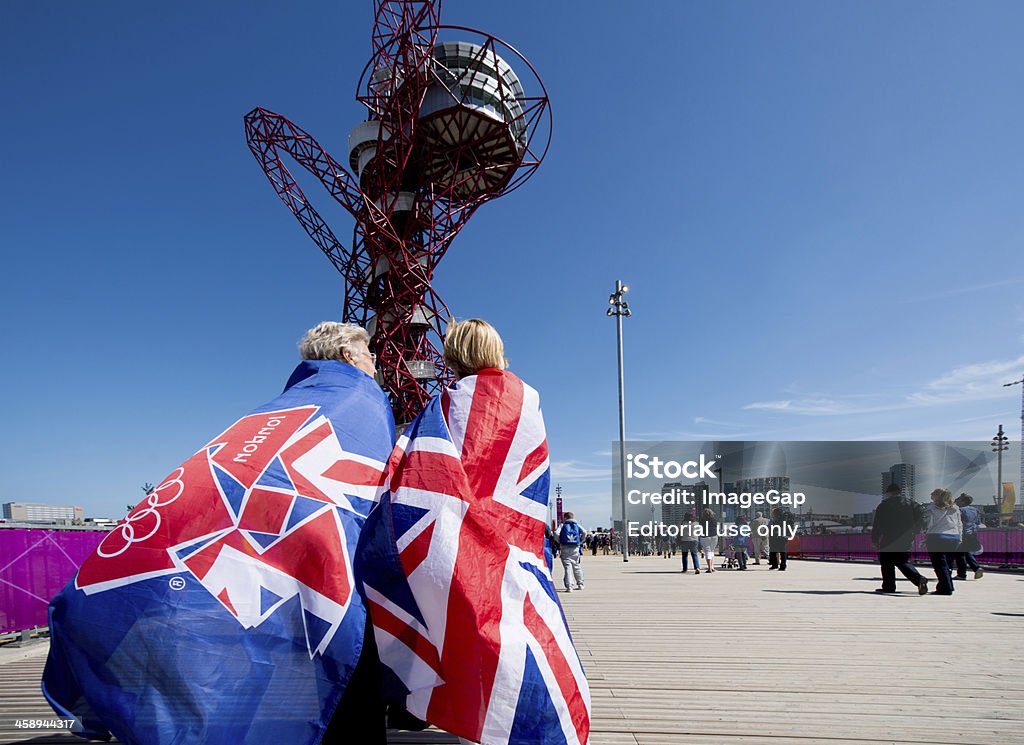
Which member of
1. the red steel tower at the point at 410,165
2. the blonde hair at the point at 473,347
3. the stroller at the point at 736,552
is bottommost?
the stroller at the point at 736,552

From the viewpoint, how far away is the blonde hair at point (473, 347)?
2.33 metres

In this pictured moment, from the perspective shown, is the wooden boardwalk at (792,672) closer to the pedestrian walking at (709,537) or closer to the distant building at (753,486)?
the pedestrian walking at (709,537)

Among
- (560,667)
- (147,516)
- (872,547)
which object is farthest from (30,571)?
(872,547)

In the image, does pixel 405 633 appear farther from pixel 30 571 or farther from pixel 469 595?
pixel 30 571

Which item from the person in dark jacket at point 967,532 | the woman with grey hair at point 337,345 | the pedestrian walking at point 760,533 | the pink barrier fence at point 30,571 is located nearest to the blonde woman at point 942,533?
the person in dark jacket at point 967,532

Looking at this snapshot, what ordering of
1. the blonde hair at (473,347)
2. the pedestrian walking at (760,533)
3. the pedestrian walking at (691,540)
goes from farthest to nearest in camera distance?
the pedestrian walking at (760,533), the pedestrian walking at (691,540), the blonde hair at (473,347)

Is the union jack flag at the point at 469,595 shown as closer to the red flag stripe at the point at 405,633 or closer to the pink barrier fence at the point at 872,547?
the red flag stripe at the point at 405,633

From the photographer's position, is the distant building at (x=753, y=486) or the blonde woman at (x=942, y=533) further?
the distant building at (x=753, y=486)

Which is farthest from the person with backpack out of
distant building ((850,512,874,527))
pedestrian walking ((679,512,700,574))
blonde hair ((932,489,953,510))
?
distant building ((850,512,874,527))

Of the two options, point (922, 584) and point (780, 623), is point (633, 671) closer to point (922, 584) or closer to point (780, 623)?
point (780, 623)

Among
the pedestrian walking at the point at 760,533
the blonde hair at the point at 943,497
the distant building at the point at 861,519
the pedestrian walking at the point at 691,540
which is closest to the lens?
the blonde hair at the point at 943,497

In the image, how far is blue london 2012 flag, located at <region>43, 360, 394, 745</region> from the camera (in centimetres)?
161

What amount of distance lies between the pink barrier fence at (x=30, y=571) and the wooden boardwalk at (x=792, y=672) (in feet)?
1.63

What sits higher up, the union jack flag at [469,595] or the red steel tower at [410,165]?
the red steel tower at [410,165]
